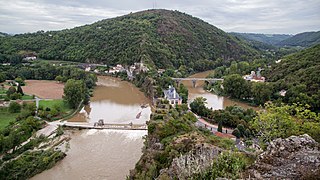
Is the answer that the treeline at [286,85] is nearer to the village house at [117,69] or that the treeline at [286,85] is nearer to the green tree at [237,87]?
the green tree at [237,87]

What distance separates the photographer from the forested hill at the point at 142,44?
254 feet

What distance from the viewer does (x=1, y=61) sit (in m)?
76.5

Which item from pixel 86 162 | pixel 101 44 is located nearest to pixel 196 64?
pixel 101 44

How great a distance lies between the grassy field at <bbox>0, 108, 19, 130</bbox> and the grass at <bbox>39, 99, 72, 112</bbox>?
4525 mm

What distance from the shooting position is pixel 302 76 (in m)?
42.7

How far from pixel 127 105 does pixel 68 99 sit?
9.23 meters

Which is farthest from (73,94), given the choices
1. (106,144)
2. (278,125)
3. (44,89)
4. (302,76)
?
(302,76)

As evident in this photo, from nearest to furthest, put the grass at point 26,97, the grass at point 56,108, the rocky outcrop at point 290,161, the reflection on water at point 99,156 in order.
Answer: the rocky outcrop at point 290,161
the reflection on water at point 99,156
the grass at point 56,108
the grass at point 26,97

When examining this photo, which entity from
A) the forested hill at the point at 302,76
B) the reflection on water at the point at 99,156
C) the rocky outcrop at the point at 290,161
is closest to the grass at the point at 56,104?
the reflection on water at the point at 99,156

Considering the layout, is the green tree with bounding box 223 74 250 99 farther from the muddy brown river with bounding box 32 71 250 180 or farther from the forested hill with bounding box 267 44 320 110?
the forested hill with bounding box 267 44 320 110

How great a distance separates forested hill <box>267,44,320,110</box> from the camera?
36.6m

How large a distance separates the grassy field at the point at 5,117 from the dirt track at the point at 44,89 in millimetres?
9363

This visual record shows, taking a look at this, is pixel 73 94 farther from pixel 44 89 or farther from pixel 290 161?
pixel 290 161

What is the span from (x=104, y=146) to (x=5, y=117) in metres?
15.9
